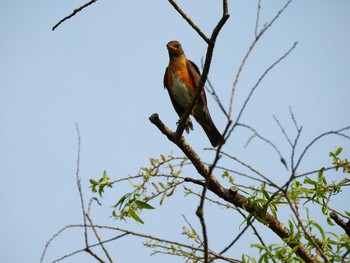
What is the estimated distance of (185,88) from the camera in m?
5.89

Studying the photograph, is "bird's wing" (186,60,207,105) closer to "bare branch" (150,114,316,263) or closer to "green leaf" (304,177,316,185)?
"bare branch" (150,114,316,263)

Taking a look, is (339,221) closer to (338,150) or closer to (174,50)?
(338,150)

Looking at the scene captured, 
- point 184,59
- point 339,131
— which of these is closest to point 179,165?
point 339,131

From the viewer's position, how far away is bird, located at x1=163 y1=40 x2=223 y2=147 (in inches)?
225

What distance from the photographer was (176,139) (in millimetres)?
3816

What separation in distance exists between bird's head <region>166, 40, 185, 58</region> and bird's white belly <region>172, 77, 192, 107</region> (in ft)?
1.63

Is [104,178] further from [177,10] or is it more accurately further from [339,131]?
[339,131]

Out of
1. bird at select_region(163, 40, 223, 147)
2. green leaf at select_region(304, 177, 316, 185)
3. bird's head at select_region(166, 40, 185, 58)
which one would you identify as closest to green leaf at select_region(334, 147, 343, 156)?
green leaf at select_region(304, 177, 316, 185)

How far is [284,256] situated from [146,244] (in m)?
1.27

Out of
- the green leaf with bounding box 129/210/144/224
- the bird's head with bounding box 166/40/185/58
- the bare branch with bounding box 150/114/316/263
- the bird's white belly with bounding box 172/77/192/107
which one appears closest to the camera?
the green leaf with bounding box 129/210/144/224

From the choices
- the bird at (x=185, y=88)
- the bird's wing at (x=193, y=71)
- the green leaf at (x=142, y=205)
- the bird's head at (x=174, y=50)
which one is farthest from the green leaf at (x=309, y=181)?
the bird's head at (x=174, y=50)

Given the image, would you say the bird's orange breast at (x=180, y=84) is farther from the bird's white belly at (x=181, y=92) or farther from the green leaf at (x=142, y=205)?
the green leaf at (x=142, y=205)

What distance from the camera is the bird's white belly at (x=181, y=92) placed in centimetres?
587

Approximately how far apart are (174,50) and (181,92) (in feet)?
2.51
